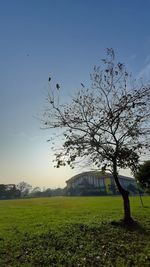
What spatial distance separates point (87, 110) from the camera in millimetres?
18969

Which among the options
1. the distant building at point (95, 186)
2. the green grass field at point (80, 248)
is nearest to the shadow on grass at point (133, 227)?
the green grass field at point (80, 248)

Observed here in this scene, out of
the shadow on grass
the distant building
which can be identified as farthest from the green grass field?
the distant building

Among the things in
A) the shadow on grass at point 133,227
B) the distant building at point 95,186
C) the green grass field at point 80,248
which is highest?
the distant building at point 95,186

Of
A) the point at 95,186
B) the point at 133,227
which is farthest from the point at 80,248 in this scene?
the point at 95,186

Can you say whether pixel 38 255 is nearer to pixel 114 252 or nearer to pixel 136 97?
pixel 114 252

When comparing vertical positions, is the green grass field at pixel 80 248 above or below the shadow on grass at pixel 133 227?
below

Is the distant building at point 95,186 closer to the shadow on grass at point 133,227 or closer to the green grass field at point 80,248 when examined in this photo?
the shadow on grass at point 133,227

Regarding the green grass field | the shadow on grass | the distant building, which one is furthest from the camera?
the distant building

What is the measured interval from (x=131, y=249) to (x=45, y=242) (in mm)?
3785

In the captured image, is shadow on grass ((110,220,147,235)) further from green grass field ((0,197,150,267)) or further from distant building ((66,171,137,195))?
distant building ((66,171,137,195))

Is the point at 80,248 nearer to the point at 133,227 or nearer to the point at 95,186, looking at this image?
the point at 133,227

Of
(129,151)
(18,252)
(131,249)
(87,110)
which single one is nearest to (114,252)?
(131,249)

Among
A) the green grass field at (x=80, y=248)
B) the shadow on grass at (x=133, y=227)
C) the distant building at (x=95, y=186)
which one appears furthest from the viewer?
the distant building at (x=95, y=186)

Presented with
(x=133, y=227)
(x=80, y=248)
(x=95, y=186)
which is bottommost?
(x=80, y=248)
